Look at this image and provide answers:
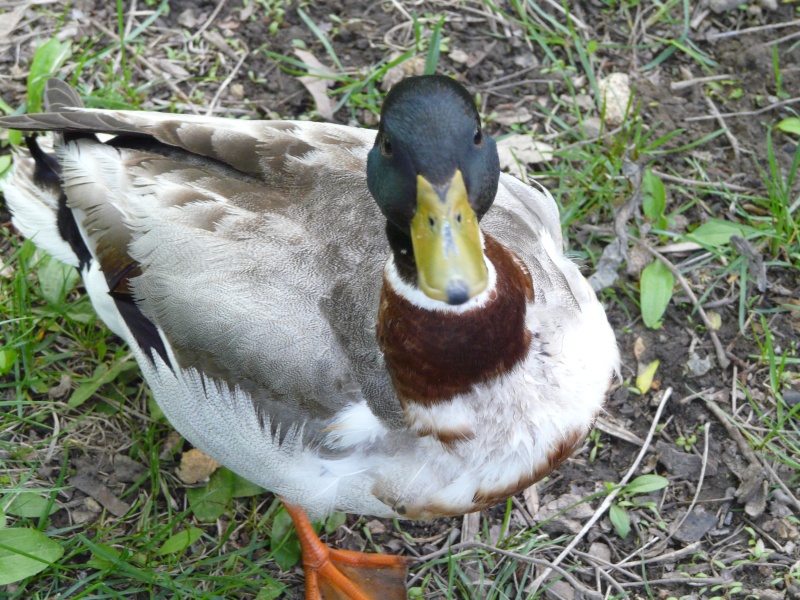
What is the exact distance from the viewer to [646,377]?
3.72 m

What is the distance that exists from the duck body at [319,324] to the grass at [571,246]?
485 mm

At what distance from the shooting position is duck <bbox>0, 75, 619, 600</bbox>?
252 cm

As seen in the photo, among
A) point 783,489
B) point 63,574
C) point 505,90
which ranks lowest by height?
point 783,489

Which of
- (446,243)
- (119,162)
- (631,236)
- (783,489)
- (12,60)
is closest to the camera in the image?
(446,243)

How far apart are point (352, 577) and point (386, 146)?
174 centimetres

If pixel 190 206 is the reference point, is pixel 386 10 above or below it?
below

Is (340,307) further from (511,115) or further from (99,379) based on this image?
(511,115)

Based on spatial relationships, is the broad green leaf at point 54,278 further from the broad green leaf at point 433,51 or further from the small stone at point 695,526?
the small stone at point 695,526

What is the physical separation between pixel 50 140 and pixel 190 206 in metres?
1.06

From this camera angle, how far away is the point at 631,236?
402 centimetres

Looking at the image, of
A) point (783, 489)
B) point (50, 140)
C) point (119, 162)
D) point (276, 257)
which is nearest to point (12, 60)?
point (50, 140)

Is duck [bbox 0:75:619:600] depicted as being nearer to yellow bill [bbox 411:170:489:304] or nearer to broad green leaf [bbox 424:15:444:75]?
yellow bill [bbox 411:170:489:304]

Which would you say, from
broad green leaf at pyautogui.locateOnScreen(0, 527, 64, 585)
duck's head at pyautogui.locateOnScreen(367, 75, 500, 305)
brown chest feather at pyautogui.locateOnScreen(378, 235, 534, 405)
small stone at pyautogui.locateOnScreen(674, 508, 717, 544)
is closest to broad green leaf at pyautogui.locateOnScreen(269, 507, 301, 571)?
broad green leaf at pyautogui.locateOnScreen(0, 527, 64, 585)

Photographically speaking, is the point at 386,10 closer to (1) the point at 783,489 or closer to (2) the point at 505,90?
(2) the point at 505,90
